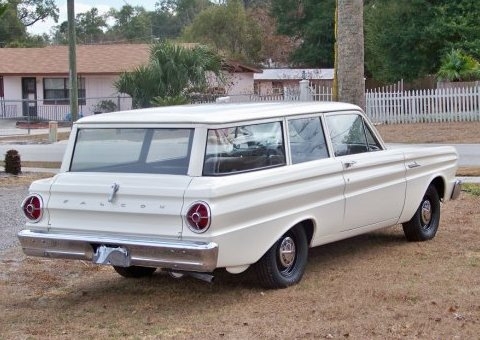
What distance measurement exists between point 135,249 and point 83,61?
37.6 meters

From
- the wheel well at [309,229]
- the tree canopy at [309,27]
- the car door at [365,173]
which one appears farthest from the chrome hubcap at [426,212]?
the tree canopy at [309,27]

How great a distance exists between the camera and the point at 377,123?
93.0 ft

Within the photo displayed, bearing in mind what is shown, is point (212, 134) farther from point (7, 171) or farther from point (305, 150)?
point (7, 171)

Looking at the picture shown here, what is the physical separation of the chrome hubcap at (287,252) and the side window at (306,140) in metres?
0.69

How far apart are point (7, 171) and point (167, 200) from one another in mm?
11843

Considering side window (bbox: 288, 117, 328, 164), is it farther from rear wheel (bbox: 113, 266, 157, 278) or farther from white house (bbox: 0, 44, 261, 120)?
white house (bbox: 0, 44, 261, 120)

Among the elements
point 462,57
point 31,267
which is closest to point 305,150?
point 31,267

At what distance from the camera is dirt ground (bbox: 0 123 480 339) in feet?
19.0

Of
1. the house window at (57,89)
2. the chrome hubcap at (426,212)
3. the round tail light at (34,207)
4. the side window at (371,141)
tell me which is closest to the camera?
the round tail light at (34,207)

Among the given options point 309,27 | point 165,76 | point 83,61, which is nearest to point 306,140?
point 165,76

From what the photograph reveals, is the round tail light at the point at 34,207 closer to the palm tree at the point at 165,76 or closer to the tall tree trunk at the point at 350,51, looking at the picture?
the tall tree trunk at the point at 350,51

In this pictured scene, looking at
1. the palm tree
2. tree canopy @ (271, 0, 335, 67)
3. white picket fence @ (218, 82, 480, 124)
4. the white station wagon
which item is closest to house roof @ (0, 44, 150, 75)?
the palm tree

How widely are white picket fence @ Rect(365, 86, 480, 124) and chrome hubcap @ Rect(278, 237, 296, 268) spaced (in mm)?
21702

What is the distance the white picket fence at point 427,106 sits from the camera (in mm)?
27422
